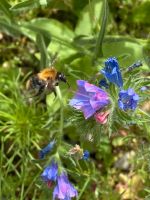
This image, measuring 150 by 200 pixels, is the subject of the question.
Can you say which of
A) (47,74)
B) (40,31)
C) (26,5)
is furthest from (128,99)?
(40,31)

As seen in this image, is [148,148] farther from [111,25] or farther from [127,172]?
[111,25]

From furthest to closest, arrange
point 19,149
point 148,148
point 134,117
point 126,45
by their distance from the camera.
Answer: point 126,45, point 19,149, point 148,148, point 134,117

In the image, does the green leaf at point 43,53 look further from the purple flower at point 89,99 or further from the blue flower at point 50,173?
the purple flower at point 89,99

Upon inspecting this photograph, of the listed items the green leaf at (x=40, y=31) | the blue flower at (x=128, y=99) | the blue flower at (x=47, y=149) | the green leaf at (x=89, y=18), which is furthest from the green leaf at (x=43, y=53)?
the blue flower at (x=128, y=99)

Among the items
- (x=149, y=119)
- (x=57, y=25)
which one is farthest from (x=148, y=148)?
(x=57, y=25)

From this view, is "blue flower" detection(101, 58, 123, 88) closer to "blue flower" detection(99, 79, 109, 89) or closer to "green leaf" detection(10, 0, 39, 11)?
"blue flower" detection(99, 79, 109, 89)
